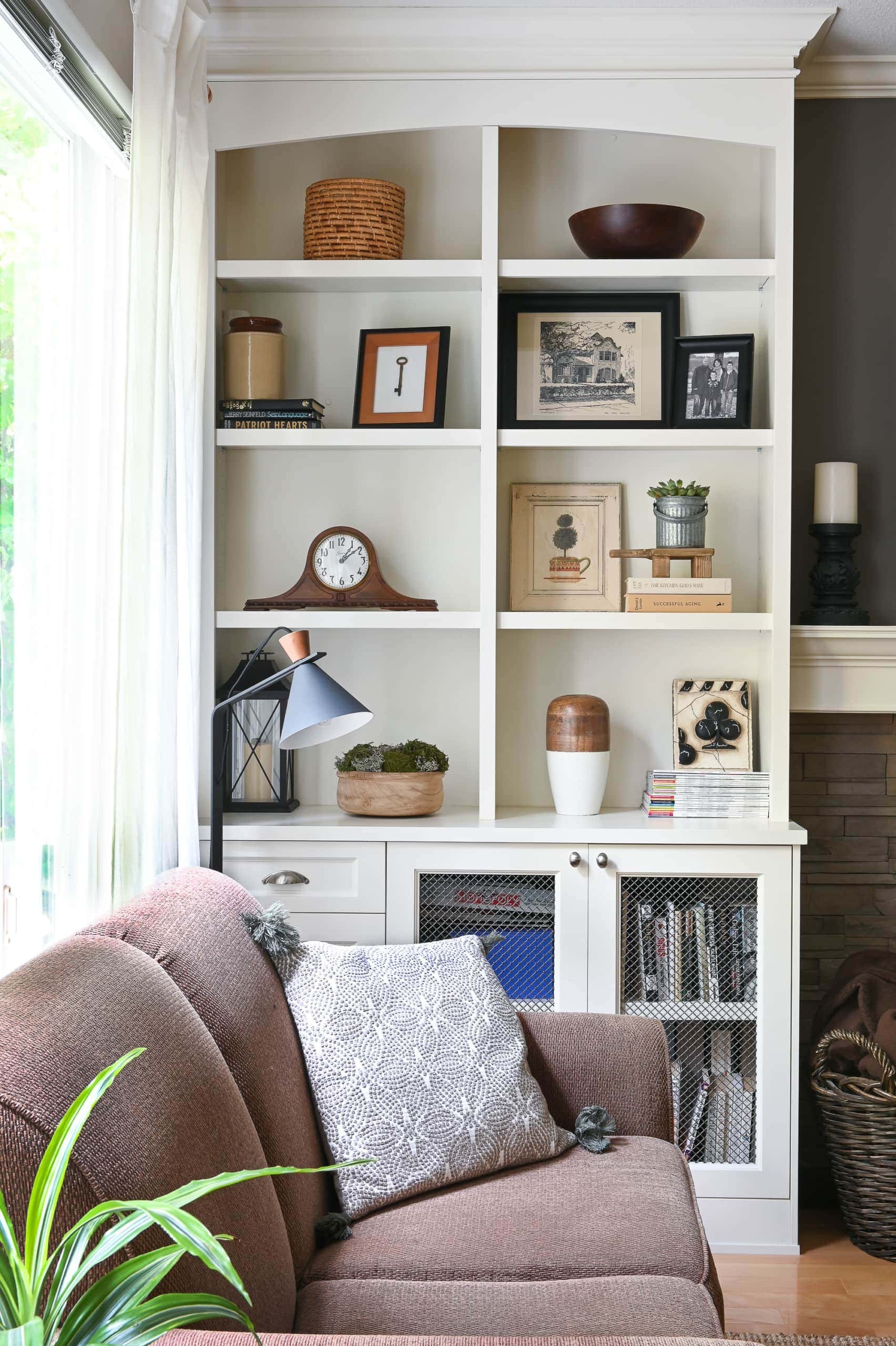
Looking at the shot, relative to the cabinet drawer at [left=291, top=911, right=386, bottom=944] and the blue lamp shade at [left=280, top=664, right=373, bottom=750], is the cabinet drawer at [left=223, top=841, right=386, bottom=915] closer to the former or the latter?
the cabinet drawer at [left=291, top=911, right=386, bottom=944]

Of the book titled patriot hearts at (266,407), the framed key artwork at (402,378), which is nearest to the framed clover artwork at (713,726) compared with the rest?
the framed key artwork at (402,378)

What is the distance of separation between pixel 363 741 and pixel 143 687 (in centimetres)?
95

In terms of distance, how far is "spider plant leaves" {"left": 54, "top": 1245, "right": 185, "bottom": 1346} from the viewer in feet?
2.46

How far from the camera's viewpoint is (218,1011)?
164 centimetres

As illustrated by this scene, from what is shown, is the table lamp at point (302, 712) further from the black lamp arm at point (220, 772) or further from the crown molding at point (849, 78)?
the crown molding at point (849, 78)

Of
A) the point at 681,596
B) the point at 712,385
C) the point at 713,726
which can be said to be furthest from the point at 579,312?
the point at 713,726

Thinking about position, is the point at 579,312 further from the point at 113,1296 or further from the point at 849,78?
the point at 113,1296

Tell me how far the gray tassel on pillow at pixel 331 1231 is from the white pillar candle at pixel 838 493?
6.42ft

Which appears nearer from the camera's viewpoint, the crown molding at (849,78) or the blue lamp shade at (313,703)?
the blue lamp shade at (313,703)

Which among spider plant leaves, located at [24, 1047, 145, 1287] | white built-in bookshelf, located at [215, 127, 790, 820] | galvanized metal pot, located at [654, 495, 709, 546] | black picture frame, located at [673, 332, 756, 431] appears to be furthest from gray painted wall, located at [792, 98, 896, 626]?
spider plant leaves, located at [24, 1047, 145, 1287]

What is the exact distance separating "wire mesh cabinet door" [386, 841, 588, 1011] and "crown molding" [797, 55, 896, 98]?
2003 millimetres

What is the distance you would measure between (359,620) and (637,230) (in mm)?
1133

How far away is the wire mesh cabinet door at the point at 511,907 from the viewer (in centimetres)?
262

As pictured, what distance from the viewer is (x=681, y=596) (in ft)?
9.03
